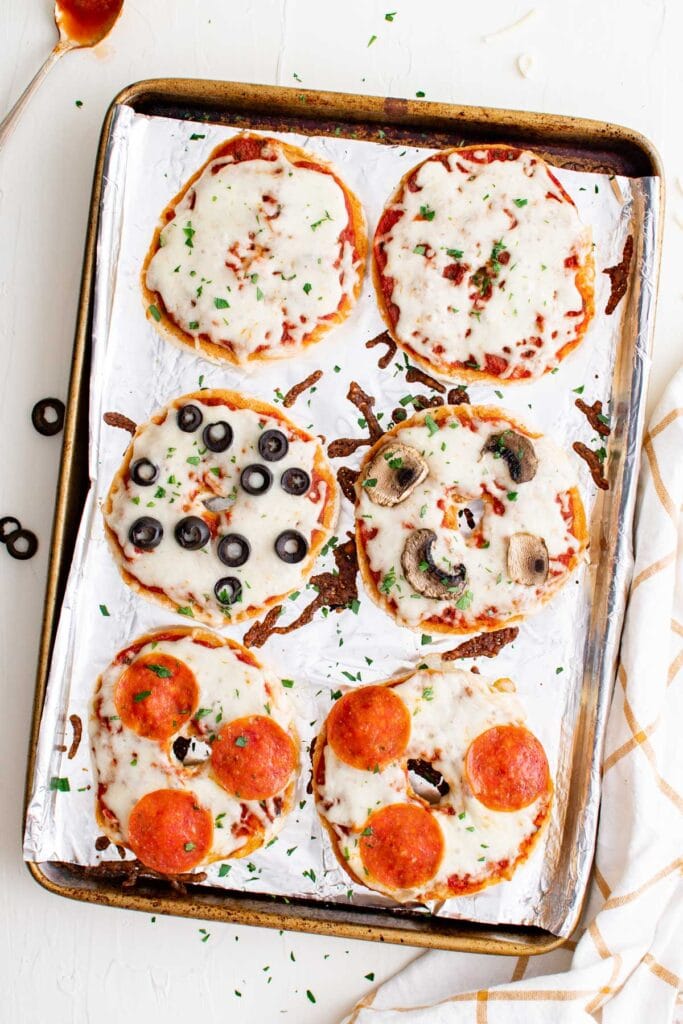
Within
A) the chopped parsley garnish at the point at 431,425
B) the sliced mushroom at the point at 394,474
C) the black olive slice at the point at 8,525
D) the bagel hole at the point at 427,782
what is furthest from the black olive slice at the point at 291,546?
the black olive slice at the point at 8,525

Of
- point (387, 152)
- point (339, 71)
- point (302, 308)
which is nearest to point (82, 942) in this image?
point (302, 308)

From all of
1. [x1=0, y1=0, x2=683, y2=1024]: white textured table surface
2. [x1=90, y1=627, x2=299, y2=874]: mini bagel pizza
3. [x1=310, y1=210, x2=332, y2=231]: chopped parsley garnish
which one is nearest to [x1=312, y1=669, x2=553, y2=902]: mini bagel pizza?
[x1=90, y1=627, x2=299, y2=874]: mini bagel pizza

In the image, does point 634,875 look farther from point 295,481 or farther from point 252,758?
point 295,481

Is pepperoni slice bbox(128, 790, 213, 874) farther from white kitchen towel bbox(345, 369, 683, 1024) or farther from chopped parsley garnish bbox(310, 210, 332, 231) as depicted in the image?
chopped parsley garnish bbox(310, 210, 332, 231)

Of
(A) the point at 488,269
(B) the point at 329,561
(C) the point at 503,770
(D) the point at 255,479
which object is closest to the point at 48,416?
(D) the point at 255,479

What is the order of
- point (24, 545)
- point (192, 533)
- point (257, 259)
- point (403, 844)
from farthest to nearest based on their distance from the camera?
point (24, 545), point (257, 259), point (192, 533), point (403, 844)

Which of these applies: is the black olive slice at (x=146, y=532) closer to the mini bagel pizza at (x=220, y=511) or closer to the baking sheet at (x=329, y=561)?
the mini bagel pizza at (x=220, y=511)

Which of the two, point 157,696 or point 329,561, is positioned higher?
point 329,561
